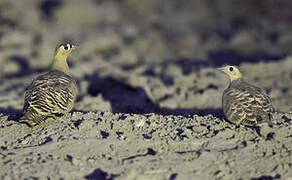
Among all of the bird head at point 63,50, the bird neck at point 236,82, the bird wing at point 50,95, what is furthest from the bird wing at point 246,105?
the bird head at point 63,50

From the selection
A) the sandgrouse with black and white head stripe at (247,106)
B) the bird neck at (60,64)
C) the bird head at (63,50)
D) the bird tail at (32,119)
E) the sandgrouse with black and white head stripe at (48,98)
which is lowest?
the sandgrouse with black and white head stripe at (247,106)

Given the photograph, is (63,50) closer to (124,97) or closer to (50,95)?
(50,95)

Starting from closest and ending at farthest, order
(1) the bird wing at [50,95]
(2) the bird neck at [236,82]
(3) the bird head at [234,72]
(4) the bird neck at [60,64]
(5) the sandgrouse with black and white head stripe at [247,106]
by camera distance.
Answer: (5) the sandgrouse with black and white head stripe at [247,106], (1) the bird wing at [50,95], (2) the bird neck at [236,82], (3) the bird head at [234,72], (4) the bird neck at [60,64]

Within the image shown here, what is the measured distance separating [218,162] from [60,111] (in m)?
2.54

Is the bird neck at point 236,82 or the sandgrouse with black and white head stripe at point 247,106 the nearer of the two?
the sandgrouse with black and white head stripe at point 247,106

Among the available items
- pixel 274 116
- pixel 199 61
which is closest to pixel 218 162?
pixel 274 116

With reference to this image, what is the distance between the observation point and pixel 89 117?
7887mm

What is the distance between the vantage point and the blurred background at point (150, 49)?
1186cm

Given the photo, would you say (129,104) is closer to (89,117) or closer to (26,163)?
(89,117)

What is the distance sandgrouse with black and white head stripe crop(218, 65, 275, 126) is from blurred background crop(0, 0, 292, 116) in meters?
1.99

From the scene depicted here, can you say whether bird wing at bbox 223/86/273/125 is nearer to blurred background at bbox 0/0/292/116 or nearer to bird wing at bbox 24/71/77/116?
blurred background at bbox 0/0/292/116

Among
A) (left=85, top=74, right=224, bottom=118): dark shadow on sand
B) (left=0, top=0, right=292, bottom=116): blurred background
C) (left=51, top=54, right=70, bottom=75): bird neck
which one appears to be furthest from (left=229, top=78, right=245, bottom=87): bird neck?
(left=51, top=54, right=70, bottom=75): bird neck

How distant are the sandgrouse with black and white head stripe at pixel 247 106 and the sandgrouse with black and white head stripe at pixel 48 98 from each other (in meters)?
2.34

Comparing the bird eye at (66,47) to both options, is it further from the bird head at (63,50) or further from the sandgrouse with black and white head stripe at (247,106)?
the sandgrouse with black and white head stripe at (247,106)
